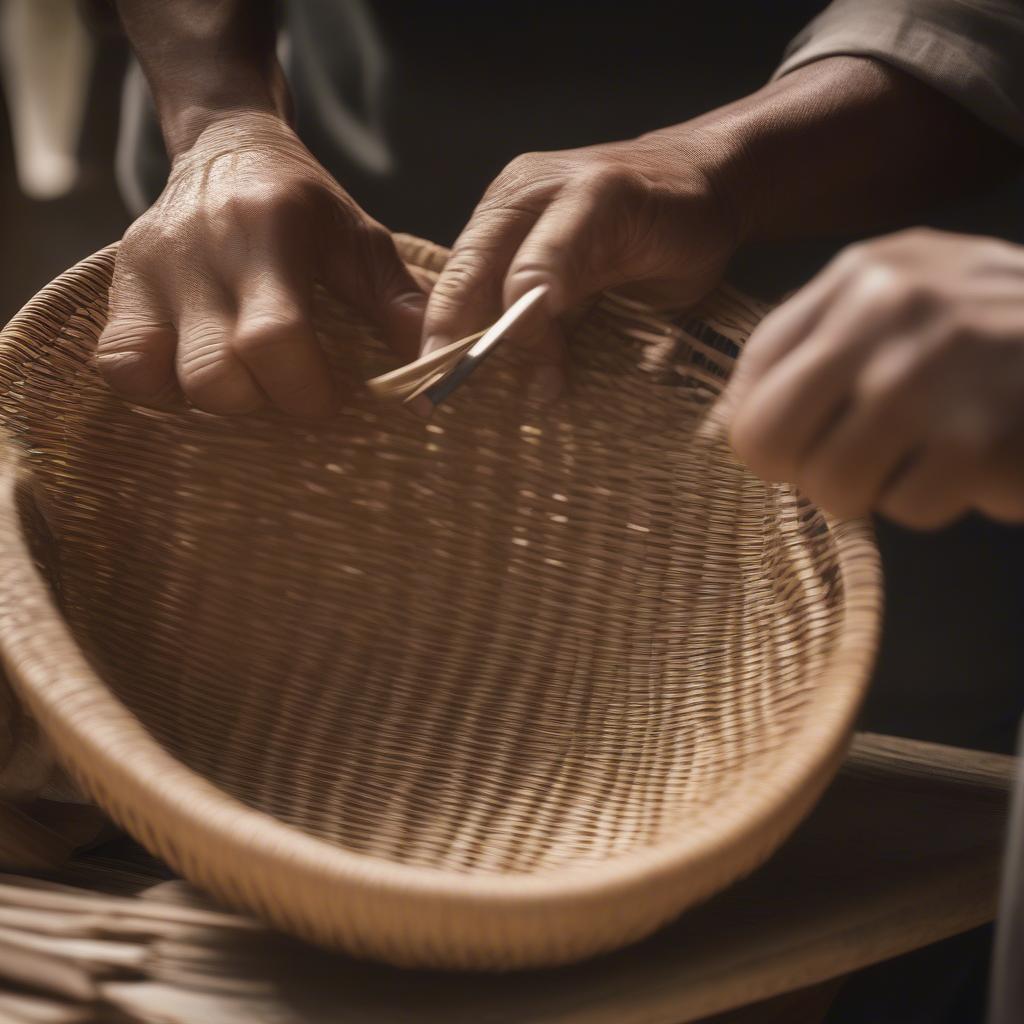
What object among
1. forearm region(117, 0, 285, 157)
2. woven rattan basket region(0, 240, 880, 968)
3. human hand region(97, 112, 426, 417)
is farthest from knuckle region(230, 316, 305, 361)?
forearm region(117, 0, 285, 157)

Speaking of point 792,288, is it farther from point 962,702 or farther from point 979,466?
point 979,466

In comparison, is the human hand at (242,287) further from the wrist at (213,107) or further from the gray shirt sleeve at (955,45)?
the gray shirt sleeve at (955,45)

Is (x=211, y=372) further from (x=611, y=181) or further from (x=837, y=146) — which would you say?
(x=837, y=146)

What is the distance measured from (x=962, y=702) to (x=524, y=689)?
16.2 inches

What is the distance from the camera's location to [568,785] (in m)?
0.57

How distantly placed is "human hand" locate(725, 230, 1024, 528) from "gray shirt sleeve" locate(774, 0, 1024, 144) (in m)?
0.40

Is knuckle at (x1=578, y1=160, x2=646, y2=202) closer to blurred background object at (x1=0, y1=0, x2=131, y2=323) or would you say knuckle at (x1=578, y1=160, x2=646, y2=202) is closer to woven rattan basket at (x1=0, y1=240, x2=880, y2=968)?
woven rattan basket at (x1=0, y1=240, x2=880, y2=968)

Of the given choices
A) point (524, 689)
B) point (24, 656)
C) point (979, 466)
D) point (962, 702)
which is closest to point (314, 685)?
point (524, 689)

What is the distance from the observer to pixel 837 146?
0.73 metres

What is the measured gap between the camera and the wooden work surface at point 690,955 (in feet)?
1.38

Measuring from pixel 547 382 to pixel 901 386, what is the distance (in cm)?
33

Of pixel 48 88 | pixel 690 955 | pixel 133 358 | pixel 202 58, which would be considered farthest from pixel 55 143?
pixel 690 955

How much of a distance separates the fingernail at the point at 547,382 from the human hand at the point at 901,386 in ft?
0.93

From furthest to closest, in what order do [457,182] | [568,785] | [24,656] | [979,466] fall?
[457,182] < [568,785] < [24,656] < [979,466]
